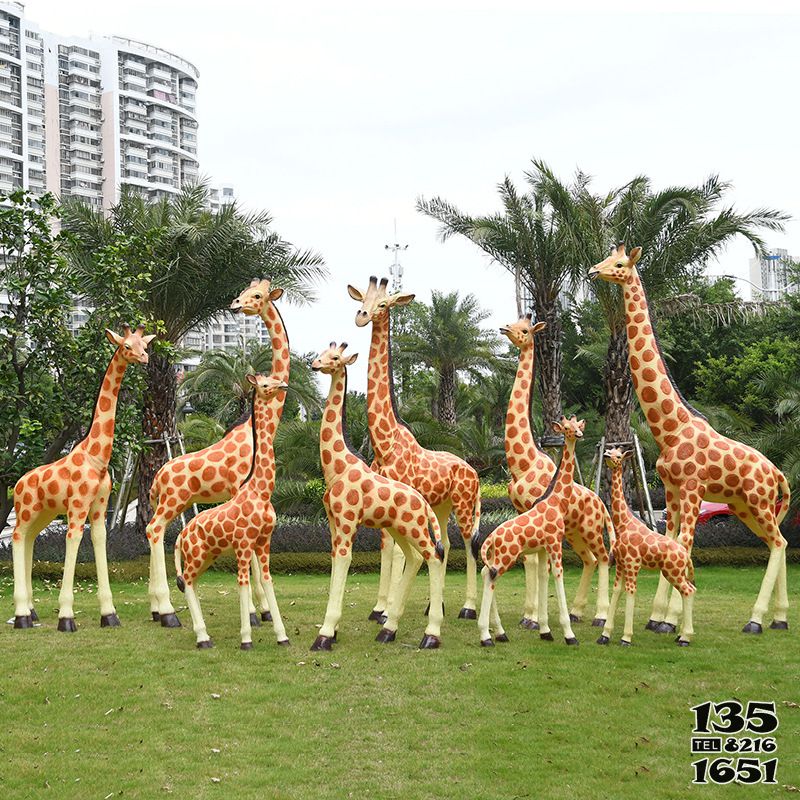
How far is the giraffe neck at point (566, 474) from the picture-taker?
460 inches

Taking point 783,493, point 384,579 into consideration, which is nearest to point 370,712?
point 384,579

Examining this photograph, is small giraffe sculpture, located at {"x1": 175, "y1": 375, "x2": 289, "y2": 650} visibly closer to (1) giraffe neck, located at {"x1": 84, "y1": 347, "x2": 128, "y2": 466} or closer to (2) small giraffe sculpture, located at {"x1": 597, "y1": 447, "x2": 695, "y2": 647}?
(1) giraffe neck, located at {"x1": 84, "y1": 347, "x2": 128, "y2": 466}

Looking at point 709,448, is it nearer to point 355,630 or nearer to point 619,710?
point 619,710

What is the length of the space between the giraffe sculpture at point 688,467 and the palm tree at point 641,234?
931 cm

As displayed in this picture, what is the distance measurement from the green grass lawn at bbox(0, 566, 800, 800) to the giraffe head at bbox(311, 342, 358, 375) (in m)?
3.17

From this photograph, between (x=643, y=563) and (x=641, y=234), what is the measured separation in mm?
11995

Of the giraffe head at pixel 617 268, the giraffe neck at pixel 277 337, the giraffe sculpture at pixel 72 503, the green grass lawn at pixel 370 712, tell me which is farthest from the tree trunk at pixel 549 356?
the giraffe sculpture at pixel 72 503

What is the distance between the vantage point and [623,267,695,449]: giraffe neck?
40.8 feet

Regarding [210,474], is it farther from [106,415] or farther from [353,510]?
[353,510]

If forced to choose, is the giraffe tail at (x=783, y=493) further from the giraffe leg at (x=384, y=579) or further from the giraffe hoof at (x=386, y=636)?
the giraffe hoof at (x=386, y=636)

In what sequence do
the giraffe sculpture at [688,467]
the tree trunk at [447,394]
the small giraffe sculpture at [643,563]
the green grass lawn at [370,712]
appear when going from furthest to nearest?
the tree trunk at [447,394] < the giraffe sculpture at [688,467] < the small giraffe sculpture at [643,563] < the green grass lawn at [370,712]

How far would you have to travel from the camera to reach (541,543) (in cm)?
1133

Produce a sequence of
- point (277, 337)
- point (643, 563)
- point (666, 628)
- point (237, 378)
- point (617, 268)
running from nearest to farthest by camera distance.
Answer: point (643, 563)
point (666, 628)
point (617, 268)
point (277, 337)
point (237, 378)

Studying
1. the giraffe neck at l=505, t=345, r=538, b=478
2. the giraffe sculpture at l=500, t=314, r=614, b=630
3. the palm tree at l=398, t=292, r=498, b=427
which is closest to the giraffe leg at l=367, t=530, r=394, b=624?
the giraffe sculpture at l=500, t=314, r=614, b=630
